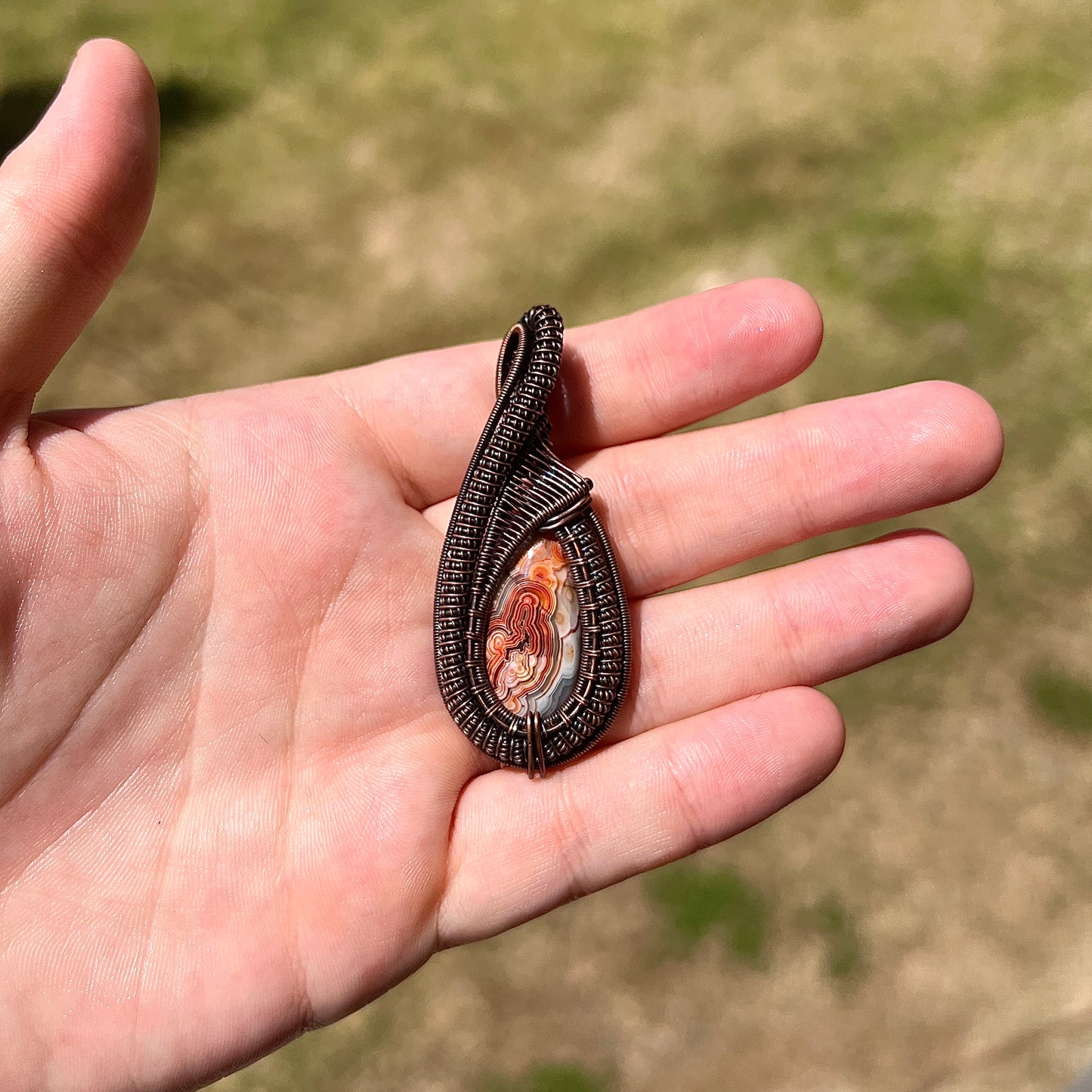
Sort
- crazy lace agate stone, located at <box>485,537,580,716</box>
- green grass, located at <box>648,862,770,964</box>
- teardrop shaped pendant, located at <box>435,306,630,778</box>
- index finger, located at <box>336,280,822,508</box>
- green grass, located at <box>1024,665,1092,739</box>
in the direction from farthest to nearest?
1. green grass, located at <box>1024,665,1092,739</box>
2. green grass, located at <box>648,862,770,964</box>
3. index finger, located at <box>336,280,822,508</box>
4. crazy lace agate stone, located at <box>485,537,580,716</box>
5. teardrop shaped pendant, located at <box>435,306,630,778</box>

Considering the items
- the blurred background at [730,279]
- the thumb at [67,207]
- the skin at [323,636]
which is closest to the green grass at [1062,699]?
the blurred background at [730,279]

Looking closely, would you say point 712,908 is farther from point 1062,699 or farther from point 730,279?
point 730,279

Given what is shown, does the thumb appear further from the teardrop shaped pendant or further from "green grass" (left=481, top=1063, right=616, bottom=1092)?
"green grass" (left=481, top=1063, right=616, bottom=1092)

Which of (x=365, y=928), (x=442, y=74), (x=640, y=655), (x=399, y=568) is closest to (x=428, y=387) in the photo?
(x=399, y=568)

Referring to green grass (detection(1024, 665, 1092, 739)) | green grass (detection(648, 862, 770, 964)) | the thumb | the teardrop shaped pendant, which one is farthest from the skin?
green grass (detection(1024, 665, 1092, 739))

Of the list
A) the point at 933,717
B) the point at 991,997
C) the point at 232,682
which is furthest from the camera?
the point at 933,717

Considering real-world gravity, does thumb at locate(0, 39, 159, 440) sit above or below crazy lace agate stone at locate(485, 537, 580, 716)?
above

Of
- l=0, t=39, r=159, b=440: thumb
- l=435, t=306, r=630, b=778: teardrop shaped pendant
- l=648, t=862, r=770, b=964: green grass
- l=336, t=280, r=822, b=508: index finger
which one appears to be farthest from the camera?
l=648, t=862, r=770, b=964: green grass

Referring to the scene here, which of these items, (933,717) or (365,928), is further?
(933,717)

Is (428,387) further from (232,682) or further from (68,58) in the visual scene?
(68,58)
